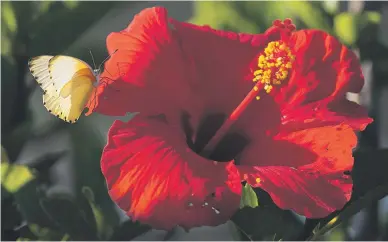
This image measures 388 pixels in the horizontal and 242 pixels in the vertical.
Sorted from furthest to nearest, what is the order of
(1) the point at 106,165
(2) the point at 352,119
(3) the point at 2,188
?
(3) the point at 2,188 < (2) the point at 352,119 < (1) the point at 106,165

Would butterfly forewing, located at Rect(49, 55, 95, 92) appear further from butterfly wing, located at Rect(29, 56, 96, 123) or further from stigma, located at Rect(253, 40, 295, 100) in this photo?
stigma, located at Rect(253, 40, 295, 100)

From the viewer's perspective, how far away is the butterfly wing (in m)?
0.73

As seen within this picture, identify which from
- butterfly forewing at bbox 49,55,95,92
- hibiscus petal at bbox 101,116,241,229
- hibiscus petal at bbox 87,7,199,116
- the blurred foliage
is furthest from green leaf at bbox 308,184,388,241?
butterfly forewing at bbox 49,55,95,92

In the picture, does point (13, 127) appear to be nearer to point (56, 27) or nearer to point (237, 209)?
point (56, 27)

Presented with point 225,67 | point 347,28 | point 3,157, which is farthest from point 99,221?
point 347,28

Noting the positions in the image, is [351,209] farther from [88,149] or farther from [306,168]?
[88,149]

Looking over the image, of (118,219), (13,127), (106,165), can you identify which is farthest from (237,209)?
(13,127)

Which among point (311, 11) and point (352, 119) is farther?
point (311, 11)

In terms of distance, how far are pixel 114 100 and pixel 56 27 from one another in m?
0.26

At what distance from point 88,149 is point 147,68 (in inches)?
8.5

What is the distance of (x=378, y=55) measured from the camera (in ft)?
3.18

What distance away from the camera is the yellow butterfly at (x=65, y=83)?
2.40 feet

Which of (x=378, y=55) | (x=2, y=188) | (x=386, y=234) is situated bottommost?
(x=386, y=234)

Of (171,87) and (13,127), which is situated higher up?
(171,87)
